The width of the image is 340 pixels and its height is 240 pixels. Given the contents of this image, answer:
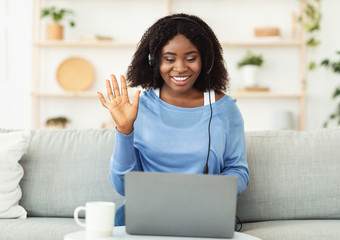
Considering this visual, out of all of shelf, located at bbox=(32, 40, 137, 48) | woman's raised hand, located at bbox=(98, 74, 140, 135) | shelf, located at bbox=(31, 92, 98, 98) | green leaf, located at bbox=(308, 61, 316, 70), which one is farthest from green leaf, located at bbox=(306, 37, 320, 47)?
woman's raised hand, located at bbox=(98, 74, 140, 135)

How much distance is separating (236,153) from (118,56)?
294 cm

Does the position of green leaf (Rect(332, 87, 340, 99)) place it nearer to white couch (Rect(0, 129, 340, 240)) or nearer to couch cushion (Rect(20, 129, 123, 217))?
white couch (Rect(0, 129, 340, 240))

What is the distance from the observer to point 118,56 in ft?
14.4

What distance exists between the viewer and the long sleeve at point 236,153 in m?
1.59

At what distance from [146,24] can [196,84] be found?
2797 millimetres

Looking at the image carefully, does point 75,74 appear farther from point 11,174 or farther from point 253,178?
point 253,178

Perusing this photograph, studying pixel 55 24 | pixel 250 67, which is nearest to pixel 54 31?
pixel 55 24

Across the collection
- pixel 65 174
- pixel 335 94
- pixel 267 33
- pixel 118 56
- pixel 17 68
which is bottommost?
pixel 65 174

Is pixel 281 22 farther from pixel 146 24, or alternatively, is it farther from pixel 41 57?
pixel 41 57

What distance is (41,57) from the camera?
4.42m

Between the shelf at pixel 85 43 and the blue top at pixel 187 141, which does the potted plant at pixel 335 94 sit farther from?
the blue top at pixel 187 141

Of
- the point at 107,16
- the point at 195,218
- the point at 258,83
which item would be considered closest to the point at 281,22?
the point at 258,83

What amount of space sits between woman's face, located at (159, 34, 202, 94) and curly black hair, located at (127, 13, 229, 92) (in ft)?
0.07

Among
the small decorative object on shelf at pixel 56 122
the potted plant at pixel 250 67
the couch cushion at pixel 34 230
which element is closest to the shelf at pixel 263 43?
the potted plant at pixel 250 67
